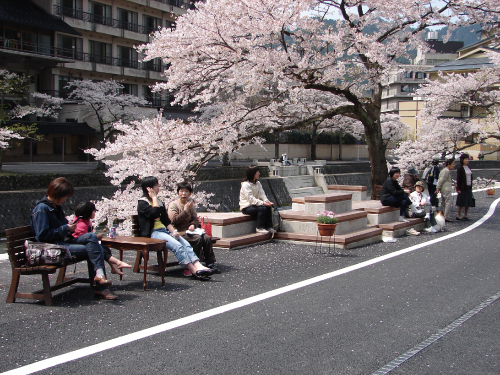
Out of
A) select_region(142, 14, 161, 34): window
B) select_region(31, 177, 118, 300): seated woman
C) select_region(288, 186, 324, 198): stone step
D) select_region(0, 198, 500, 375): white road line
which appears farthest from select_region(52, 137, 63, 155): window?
select_region(31, 177, 118, 300): seated woman

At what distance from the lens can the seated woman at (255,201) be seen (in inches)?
435

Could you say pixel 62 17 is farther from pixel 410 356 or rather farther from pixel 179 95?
pixel 410 356

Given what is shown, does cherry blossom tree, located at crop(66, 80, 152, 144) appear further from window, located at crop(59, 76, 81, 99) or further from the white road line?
the white road line

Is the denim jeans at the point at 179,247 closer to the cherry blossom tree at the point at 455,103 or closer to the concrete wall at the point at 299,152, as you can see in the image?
the cherry blossom tree at the point at 455,103

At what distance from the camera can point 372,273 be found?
28.1ft

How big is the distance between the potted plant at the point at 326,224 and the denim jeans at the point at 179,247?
135 inches

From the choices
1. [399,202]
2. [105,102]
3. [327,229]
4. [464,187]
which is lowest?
[327,229]

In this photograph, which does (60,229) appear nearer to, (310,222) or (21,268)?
(21,268)

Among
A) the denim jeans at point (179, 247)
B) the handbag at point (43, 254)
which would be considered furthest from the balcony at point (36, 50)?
the handbag at point (43, 254)

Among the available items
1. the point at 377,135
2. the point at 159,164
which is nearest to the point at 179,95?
the point at 159,164

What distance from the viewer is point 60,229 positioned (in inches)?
252

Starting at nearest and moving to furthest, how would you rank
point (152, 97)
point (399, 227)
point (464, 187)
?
point (399, 227), point (464, 187), point (152, 97)

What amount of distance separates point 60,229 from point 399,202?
975 cm

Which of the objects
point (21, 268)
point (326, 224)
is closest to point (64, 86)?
point (326, 224)
